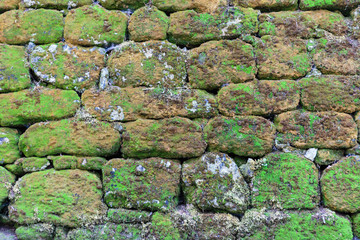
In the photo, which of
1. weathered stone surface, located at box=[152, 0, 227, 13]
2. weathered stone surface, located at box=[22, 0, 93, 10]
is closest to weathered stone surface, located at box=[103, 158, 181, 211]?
weathered stone surface, located at box=[152, 0, 227, 13]

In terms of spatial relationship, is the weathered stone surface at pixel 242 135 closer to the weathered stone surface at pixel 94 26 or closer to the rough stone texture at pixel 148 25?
the rough stone texture at pixel 148 25

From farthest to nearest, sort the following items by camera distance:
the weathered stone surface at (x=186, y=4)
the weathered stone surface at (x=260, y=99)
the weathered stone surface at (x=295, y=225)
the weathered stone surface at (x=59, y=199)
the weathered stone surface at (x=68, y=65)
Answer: the weathered stone surface at (x=186, y=4)
the weathered stone surface at (x=68, y=65)
the weathered stone surface at (x=260, y=99)
the weathered stone surface at (x=59, y=199)
the weathered stone surface at (x=295, y=225)

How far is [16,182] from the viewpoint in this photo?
1984mm

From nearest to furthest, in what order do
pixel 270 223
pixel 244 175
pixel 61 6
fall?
1. pixel 270 223
2. pixel 244 175
3. pixel 61 6

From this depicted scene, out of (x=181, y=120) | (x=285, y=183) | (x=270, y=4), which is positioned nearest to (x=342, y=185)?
(x=285, y=183)

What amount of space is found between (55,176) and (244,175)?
1327 millimetres

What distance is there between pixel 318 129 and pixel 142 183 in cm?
128

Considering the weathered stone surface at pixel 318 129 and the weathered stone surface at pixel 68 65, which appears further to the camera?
the weathered stone surface at pixel 68 65

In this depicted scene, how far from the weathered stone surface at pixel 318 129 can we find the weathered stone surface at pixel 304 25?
65 centimetres

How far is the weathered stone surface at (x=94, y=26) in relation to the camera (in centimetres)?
218

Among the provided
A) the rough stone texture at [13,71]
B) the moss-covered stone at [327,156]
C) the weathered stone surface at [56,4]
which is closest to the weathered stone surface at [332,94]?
the moss-covered stone at [327,156]

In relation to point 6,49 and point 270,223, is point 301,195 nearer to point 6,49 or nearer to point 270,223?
point 270,223

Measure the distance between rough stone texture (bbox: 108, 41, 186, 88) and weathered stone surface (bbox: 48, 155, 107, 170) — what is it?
60cm

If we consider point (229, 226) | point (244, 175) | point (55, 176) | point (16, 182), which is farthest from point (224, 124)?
point (16, 182)
